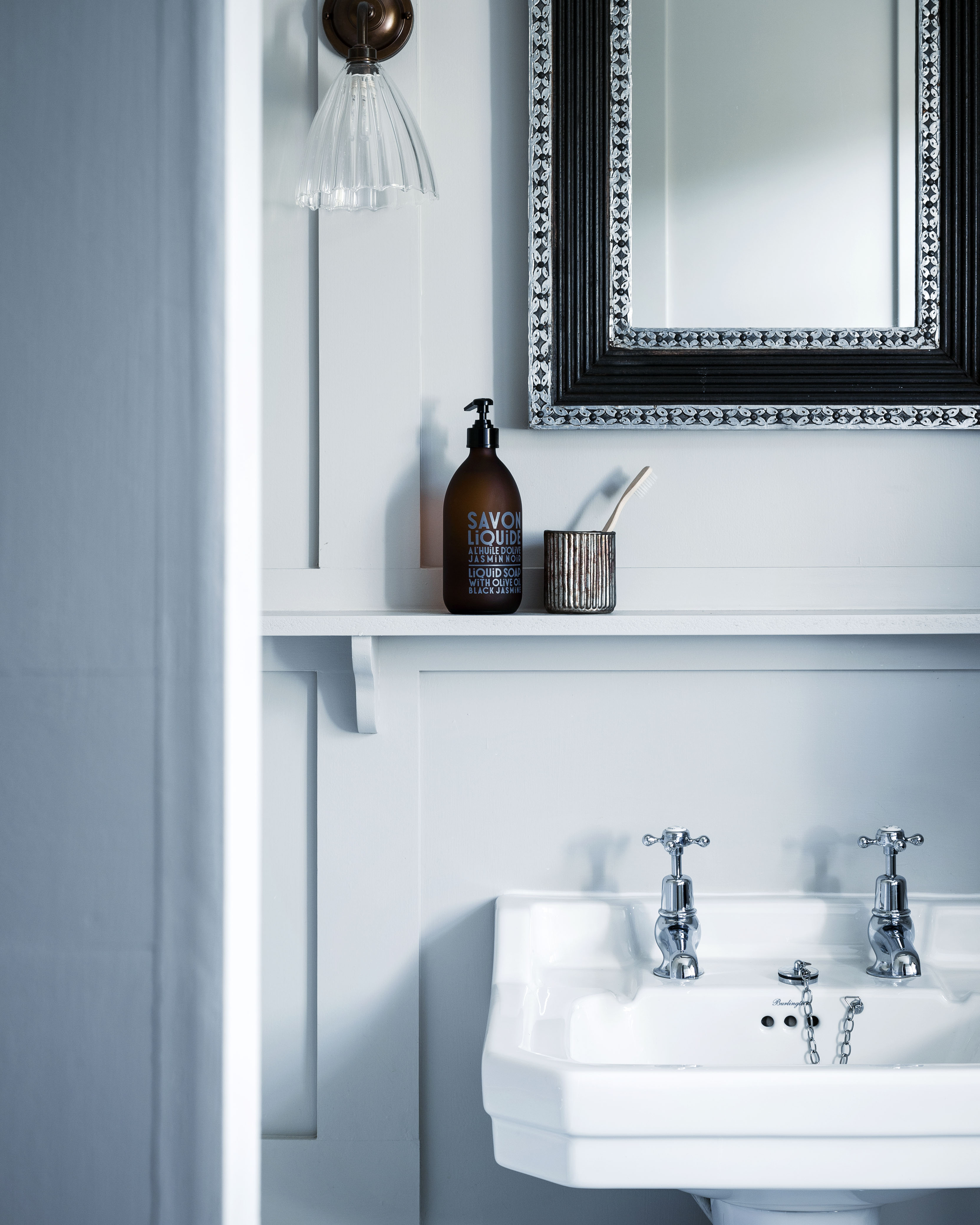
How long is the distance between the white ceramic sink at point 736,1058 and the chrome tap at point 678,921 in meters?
0.02

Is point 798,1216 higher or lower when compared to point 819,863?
lower

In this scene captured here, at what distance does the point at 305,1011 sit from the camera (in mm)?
999

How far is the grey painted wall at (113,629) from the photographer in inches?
10.9

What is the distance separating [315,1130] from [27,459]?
37.1 inches

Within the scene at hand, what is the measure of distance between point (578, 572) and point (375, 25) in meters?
0.62

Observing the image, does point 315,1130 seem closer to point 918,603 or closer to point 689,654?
point 689,654

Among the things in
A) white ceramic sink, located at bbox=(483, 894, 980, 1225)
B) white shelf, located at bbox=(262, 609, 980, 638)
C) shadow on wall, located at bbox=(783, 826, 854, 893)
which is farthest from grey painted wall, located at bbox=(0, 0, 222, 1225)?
shadow on wall, located at bbox=(783, 826, 854, 893)

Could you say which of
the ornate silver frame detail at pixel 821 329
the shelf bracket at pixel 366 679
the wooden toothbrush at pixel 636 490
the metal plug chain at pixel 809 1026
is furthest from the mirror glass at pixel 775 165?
the metal plug chain at pixel 809 1026

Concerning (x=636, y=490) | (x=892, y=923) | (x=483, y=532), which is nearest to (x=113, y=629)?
(x=483, y=532)

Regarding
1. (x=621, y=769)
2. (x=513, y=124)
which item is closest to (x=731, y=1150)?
(x=621, y=769)

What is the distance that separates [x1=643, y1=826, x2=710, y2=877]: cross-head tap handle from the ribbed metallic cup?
0.24 m

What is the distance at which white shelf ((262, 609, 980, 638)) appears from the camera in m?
0.90

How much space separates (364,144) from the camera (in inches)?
35.9

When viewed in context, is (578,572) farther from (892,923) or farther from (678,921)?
(892,923)
